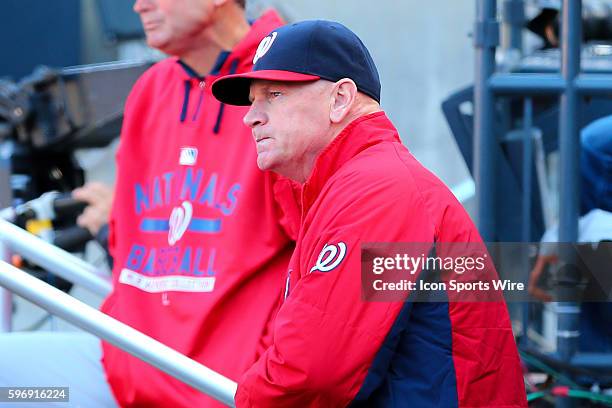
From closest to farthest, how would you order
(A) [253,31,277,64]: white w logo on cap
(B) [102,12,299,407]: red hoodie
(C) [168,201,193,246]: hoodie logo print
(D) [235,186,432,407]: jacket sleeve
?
1. (D) [235,186,432,407]: jacket sleeve
2. (A) [253,31,277,64]: white w logo on cap
3. (B) [102,12,299,407]: red hoodie
4. (C) [168,201,193,246]: hoodie logo print

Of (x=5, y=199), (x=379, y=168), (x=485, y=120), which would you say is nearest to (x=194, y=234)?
(x=379, y=168)

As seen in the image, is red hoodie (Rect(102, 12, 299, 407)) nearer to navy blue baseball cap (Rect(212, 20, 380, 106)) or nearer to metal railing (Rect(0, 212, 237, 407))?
metal railing (Rect(0, 212, 237, 407))

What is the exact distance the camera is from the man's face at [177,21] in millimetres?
3006

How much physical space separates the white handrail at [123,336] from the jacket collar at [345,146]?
530 millimetres

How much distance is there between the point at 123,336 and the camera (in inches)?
99.3

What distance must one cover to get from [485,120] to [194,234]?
1.04m

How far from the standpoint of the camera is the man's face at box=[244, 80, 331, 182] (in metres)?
2.20

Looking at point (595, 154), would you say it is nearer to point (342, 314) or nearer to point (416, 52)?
point (342, 314)

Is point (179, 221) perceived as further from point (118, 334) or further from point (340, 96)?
point (340, 96)

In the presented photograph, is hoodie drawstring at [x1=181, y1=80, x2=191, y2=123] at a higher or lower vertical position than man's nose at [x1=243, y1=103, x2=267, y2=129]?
lower

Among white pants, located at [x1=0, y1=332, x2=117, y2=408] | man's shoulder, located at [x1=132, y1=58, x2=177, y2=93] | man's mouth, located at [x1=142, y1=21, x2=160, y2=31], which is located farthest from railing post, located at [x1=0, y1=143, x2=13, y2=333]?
man's mouth, located at [x1=142, y1=21, x2=160, y2=31]

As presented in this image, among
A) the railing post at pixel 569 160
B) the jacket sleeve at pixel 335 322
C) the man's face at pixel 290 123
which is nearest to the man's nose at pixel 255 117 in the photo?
the man's face at pixel 290 123

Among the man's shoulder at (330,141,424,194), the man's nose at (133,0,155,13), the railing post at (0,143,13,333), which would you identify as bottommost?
the railing post at (0,143,13,333)

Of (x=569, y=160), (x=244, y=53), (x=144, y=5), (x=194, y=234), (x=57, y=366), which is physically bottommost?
(x=57, y=366)
